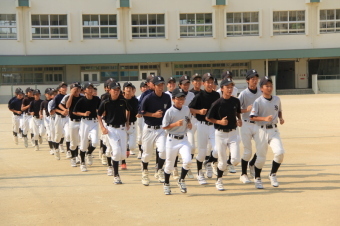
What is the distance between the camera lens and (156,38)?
2186 inches

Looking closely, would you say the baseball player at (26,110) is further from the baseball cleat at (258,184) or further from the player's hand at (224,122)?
the baseball cleat at (258,184)

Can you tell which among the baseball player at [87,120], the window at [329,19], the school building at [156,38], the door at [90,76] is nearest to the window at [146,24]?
the school building at [156,38]

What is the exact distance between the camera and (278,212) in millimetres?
8523

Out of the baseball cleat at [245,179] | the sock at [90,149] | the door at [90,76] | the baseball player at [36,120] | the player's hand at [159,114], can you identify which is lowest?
the baseball cleat at [245,179]

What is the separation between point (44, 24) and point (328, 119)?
35.2m

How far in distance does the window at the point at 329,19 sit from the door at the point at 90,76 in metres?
23.5

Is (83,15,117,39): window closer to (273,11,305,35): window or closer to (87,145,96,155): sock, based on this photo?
(273,11,305,35): window

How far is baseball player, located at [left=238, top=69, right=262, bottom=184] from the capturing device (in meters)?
11.3

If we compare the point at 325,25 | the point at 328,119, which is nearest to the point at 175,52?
the point at 325,25

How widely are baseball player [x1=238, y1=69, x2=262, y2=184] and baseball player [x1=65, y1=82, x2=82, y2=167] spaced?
4632 millimetres

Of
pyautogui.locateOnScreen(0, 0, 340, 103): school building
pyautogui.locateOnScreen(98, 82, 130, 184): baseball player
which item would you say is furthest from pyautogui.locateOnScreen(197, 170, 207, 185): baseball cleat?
pyautogui.locateOnScreen(0, 0, 340, 103): school building

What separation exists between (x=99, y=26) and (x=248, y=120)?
147ft

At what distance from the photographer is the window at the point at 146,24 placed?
181 feet

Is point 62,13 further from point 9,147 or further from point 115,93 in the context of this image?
point 115,93
